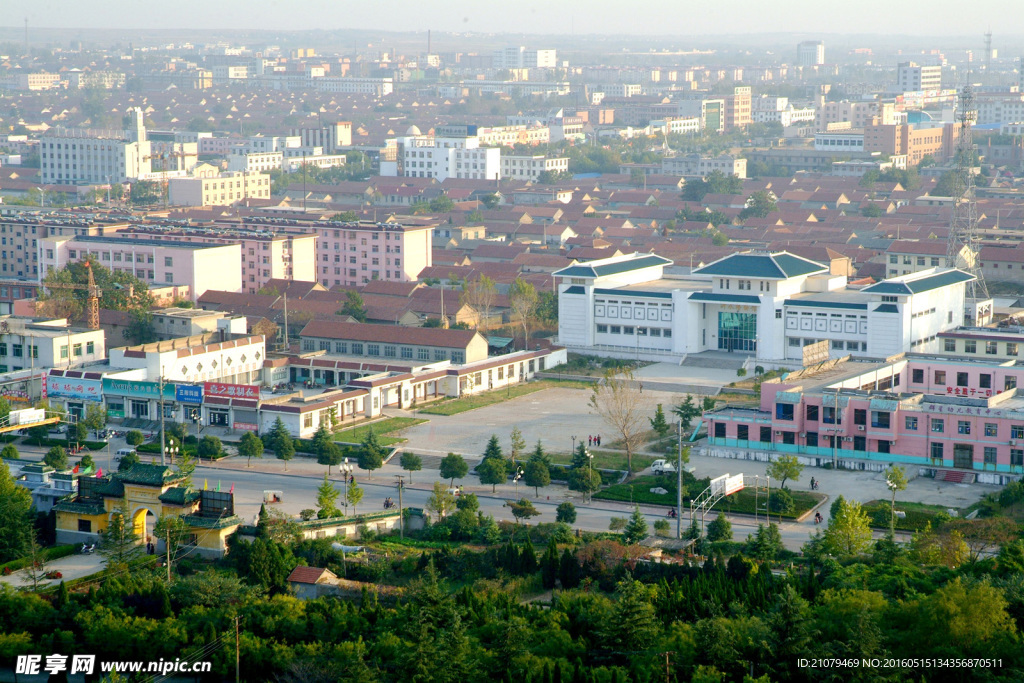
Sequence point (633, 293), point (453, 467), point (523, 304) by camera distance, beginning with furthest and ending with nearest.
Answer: point (523, 304) < point (633, 293) < point (453, 467)

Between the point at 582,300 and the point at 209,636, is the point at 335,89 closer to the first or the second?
the point at 582,300

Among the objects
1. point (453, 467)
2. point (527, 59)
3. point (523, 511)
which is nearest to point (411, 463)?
point (453, 467)

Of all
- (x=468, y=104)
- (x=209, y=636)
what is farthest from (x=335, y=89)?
(x=209, y=636)

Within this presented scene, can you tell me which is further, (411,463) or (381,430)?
(381,430)

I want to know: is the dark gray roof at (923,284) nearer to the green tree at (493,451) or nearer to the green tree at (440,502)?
the green tree at (493,451)

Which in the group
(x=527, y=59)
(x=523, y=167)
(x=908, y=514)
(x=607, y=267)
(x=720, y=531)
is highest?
(x=527, y=59)

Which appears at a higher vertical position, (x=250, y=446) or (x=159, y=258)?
(x=159, y=258)

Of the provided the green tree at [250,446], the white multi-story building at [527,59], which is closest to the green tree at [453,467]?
the green tree at [250,446]

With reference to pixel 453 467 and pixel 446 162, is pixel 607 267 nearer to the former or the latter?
pixel 453 467
